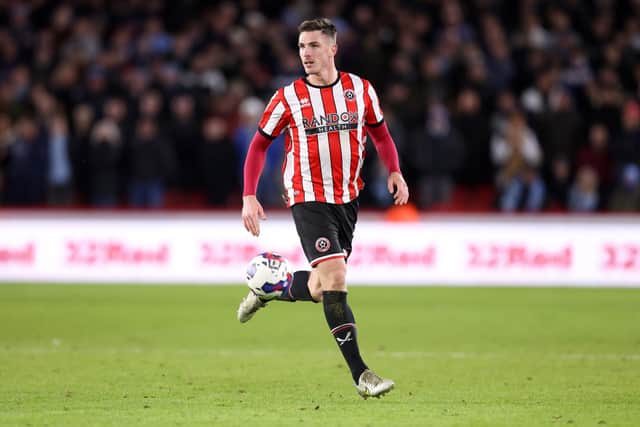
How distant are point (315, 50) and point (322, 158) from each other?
0.63 m

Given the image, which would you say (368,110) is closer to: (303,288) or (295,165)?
(295,165)

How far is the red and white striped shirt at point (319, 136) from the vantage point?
21.8 feet

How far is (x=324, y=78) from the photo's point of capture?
6715 mm

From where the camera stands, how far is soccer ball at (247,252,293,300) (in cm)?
712

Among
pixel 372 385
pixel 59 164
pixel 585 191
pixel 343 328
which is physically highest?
pixel 343 328

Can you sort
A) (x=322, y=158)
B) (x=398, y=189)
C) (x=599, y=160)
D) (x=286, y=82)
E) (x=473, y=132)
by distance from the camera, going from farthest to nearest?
(x=286, y=82) < (x=599, y=160) < (x=473, y=132) < (x=398, y=189) < (x=322, y=158)

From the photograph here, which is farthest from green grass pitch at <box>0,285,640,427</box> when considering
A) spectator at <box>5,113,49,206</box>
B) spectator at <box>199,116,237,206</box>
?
spectator at <box>199,116,237,206</box>

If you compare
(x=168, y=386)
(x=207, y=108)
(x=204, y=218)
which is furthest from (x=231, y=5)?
(x=168, y=386)

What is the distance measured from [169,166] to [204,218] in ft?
6.70

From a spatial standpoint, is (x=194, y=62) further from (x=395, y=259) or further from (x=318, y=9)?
(x=395, y=259)

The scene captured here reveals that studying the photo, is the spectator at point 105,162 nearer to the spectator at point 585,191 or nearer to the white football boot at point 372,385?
the spectator at point 585,191

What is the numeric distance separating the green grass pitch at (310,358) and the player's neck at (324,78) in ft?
6.10

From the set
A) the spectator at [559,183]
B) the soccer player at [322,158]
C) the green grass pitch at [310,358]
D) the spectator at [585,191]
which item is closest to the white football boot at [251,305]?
the green grass pitch at [310,358]

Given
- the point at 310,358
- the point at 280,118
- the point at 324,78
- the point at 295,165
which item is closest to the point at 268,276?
the point at 295,165
